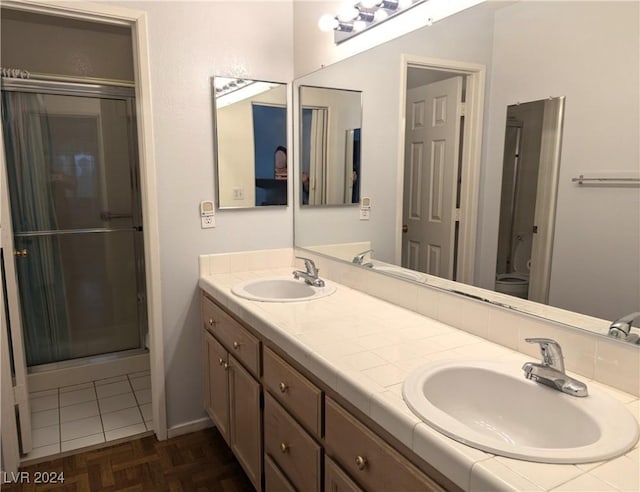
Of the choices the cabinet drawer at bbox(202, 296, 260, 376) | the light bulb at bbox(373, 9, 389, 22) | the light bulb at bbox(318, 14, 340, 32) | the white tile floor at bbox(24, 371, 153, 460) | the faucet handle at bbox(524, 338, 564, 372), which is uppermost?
the light bulb at bbox(318, 14, 340, 32)

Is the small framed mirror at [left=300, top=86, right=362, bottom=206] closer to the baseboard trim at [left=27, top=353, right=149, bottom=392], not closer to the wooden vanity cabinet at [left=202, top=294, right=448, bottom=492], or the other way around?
the wooden vanity cabinet at [left=202, top=294, right=448, bottom=492]

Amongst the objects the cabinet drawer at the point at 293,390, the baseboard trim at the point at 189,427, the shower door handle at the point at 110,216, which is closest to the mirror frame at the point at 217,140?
the cabinet drawer at the point at 293,390

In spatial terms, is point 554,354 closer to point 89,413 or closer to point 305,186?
point 305,186

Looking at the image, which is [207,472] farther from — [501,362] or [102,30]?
[102,30]

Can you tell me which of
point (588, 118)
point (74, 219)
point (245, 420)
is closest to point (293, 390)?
point (245, 420)

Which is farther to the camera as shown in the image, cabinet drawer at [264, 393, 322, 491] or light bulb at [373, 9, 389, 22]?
light bulb at [373, 9, 389, 22]

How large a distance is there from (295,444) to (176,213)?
4.21 ft

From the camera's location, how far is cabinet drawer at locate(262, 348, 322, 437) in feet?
4.23

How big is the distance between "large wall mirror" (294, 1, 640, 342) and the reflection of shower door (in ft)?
6.94

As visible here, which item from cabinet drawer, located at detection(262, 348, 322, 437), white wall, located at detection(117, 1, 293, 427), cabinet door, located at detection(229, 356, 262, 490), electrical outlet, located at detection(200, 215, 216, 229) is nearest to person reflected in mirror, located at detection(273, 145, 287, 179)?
white wall, located at detection(117, 1, 293, 427)

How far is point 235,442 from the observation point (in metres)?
1.97

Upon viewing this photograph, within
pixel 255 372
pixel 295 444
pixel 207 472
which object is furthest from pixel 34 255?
pixel 295 444

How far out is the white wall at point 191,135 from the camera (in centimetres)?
Result: 211

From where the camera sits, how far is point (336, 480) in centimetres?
120
